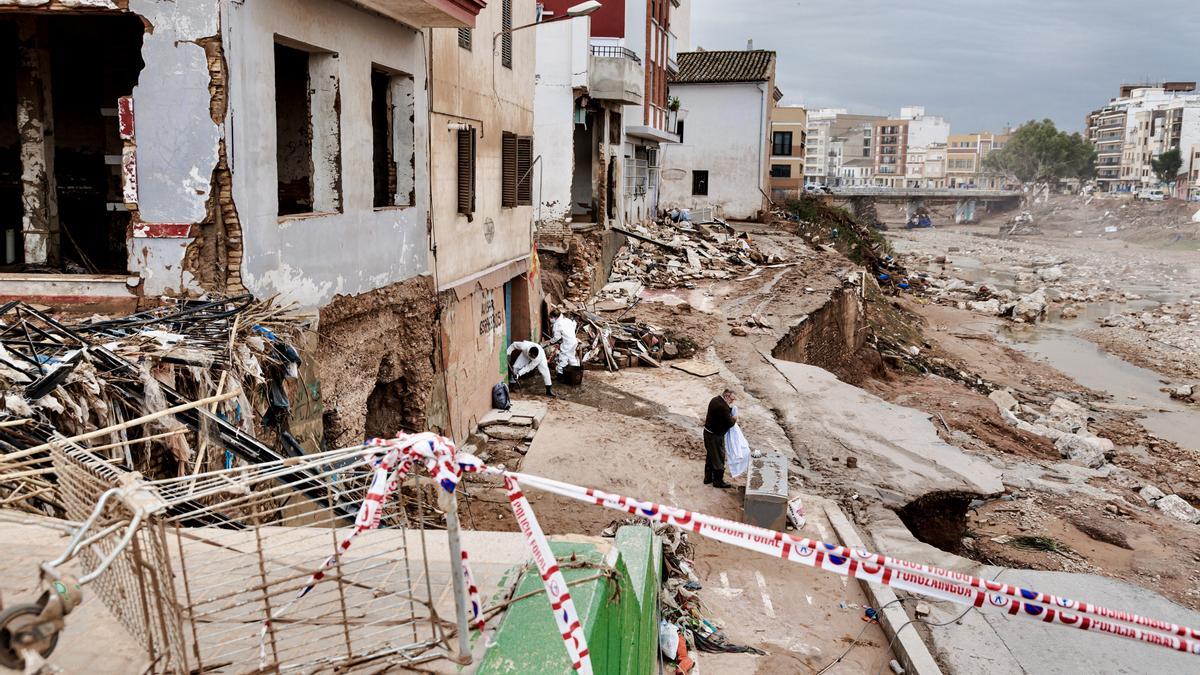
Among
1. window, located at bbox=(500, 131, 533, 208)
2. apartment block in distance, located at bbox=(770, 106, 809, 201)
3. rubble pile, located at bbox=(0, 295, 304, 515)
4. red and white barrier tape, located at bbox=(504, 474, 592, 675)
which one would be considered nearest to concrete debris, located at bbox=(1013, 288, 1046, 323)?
apartment block in distance, located at bbox=(770, 106, 809, 201)

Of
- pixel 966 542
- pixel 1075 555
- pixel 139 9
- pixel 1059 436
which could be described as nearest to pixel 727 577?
pixel 966 542

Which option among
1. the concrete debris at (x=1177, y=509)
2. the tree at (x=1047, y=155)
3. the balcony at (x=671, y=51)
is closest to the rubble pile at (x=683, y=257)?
the balcony at (x=671, y=51)

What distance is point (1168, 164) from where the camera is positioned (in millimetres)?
97500

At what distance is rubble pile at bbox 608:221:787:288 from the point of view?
27.0 m

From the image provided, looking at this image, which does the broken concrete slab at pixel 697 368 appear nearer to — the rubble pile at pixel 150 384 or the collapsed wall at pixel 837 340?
the collapsed wall at pixel 837 340

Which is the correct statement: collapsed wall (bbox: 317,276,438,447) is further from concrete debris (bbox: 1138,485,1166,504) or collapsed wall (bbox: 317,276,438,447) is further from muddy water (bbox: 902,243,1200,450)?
muddy water (bbox: 902,243,1200,450)

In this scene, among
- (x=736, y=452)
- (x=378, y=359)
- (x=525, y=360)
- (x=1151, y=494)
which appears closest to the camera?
(x=378, y=359)

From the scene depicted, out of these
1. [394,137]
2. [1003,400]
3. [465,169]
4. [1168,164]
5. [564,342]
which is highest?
[1168,164]

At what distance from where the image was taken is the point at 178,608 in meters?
2.80

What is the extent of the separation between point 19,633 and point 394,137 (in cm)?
978

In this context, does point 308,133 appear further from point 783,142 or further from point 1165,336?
point 783,142

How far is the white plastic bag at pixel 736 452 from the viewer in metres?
12.1

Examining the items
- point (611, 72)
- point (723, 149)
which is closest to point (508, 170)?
point (611, 72)

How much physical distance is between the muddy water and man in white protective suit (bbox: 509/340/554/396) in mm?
15641
